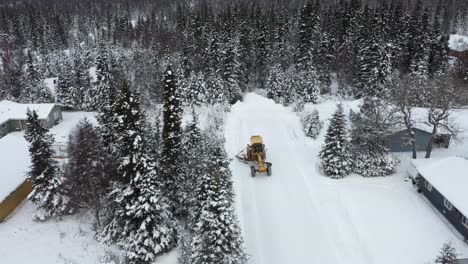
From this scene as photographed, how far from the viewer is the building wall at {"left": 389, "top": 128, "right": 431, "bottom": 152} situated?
3419 cm

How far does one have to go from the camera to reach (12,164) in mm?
33688

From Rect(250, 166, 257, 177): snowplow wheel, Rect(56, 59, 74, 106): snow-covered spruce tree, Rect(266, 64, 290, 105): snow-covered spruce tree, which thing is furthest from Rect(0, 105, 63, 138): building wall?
Rect(266, 64, 290, 105): snow-covered spruce tree

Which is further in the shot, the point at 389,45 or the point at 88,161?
the point at 389,45

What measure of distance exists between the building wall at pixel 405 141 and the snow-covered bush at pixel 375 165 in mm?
3301

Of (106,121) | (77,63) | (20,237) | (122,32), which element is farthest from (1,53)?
(20,237)

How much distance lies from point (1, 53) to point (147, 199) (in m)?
83.2

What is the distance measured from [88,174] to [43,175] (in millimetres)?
4213

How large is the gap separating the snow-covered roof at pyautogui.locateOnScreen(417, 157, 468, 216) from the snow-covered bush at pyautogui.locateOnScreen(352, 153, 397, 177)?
2.72 m

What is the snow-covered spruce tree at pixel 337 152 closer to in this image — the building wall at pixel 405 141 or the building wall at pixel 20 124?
the building wall at pixel 405 141

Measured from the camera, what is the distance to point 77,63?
59.6 metres

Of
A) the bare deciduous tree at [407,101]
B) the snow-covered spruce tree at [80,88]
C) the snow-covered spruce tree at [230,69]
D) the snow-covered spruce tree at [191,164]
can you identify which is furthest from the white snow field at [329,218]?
the snow-covered spruce tree at [80,88]

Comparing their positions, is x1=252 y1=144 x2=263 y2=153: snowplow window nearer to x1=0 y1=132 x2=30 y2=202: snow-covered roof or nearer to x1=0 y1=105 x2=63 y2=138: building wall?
x1=0 y1=132 x2=30 y2=202: snow-covered roof

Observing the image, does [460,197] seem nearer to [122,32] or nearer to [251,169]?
[251,169]

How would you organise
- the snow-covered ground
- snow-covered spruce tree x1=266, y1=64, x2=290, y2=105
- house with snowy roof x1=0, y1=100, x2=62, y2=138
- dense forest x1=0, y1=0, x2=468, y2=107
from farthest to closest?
1. snow-covered spruce tree x1=266, y1=64, x2=290, y2=105
2. dense forest x1=0, y1=0, x2=468, y2=107
3. house with snowy roof x1=0, y1=100, x2=62, y2=138
4. the snow-covered ground
